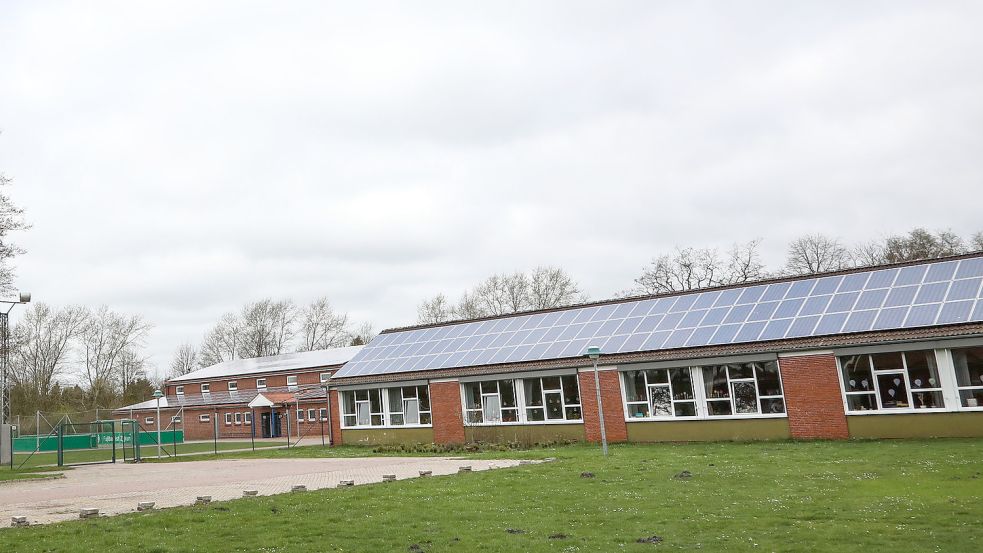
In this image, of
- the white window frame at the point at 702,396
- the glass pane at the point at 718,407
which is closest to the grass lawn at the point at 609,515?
the white window frame at the point at 702,396

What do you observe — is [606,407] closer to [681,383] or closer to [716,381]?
[681,383]

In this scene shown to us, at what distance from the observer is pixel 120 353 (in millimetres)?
71312

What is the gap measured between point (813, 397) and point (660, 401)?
561cm

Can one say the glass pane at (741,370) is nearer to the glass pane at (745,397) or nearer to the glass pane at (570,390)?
the glass pane at (745,397)

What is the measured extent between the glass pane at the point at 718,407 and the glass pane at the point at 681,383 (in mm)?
784

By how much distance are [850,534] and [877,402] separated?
16537 millimetres

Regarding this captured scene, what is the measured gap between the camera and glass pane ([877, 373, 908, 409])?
2300 centimetres

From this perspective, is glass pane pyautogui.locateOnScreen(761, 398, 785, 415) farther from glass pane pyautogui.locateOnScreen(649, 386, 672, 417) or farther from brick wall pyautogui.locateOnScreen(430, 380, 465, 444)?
brick wall pyautogui.locateOnScreen(430, 380, 465, 444)

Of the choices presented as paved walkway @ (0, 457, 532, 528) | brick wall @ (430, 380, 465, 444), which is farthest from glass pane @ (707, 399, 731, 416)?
brick wall @ (430, 380, 465, 444)

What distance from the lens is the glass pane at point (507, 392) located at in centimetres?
3222

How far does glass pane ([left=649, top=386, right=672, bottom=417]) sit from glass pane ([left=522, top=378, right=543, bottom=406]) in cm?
514

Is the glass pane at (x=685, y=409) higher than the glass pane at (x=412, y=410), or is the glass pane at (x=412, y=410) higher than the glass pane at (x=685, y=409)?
the glass pane at (x=412, y=410)

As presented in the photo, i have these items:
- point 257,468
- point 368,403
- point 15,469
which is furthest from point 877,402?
point 15,469

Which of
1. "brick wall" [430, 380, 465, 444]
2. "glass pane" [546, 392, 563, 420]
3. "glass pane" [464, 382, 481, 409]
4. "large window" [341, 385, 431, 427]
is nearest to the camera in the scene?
"glass pane" [546, 392, 563, 420]
